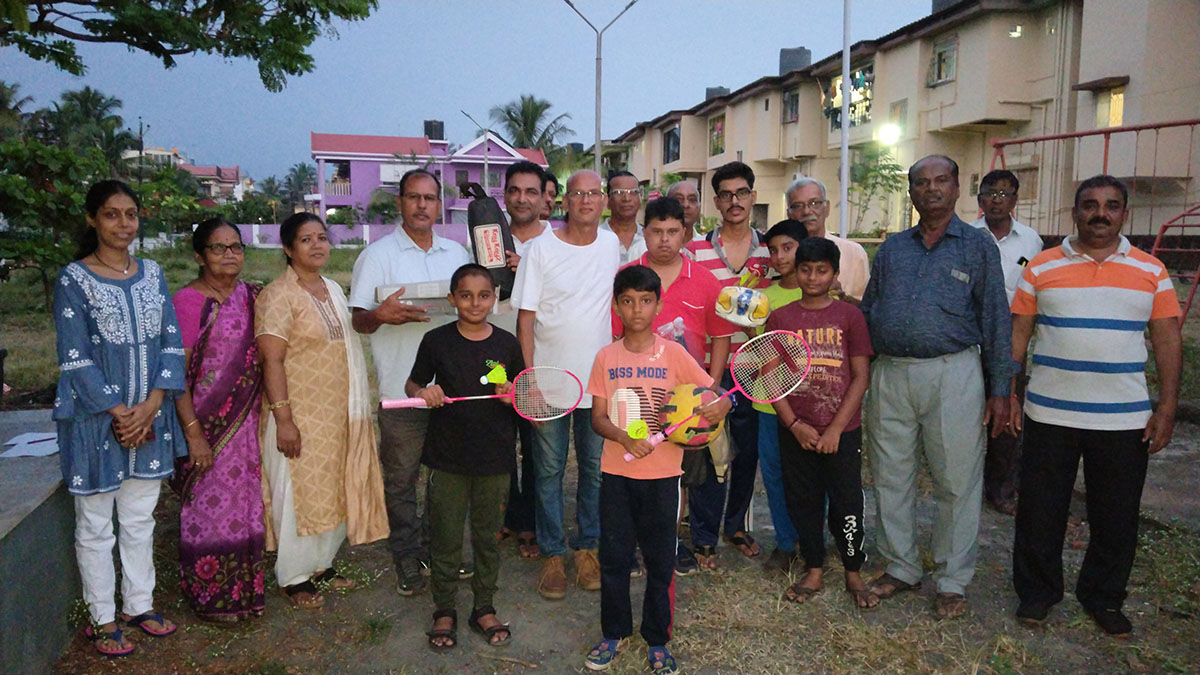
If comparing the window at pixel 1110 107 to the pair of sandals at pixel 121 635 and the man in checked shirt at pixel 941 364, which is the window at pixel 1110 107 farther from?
the pair of sandals at pixel 121 635

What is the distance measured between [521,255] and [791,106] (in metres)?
29.5

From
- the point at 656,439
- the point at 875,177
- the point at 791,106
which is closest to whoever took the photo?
the point at 656,439

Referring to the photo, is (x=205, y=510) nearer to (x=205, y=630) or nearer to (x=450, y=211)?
(x=205, y=630)

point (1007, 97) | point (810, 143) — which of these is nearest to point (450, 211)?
point (810, 143)

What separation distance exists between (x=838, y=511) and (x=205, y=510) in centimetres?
323

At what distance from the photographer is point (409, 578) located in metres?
4.23

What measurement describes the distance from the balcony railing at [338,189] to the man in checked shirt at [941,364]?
1800 inches

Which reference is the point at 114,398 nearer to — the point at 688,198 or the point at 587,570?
the point at 587,570

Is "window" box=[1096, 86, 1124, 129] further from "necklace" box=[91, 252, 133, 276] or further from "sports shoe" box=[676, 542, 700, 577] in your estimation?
"necklace" box=[91, 252, 133, 276]

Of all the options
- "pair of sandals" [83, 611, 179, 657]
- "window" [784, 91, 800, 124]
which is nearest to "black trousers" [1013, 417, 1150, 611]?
"pair of sandals" [83, 611, 179, 657]

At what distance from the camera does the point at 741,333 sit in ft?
14.5

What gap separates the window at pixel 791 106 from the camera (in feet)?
101

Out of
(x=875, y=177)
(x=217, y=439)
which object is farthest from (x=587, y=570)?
(x=875, y=177)

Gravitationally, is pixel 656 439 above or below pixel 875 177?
below
